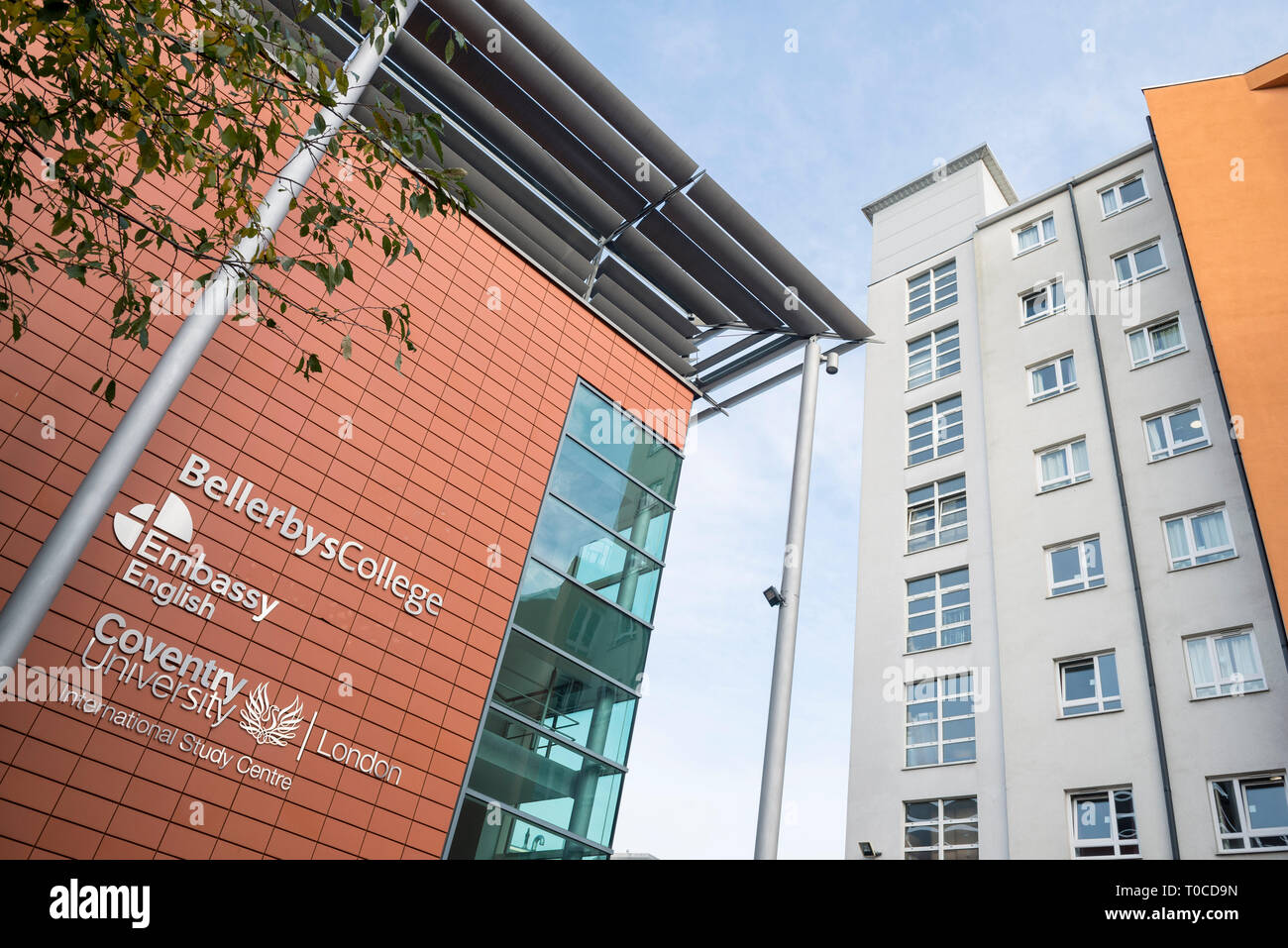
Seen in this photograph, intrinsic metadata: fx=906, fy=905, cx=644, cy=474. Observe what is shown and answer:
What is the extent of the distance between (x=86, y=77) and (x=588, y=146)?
11.3m

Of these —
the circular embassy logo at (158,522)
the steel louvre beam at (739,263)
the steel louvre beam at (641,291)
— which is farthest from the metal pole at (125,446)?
the steel louvre beam at (641,291)

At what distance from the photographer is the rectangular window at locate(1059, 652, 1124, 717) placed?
57.5 ft

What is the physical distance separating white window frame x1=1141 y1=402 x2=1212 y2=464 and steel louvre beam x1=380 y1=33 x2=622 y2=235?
12.4 metres

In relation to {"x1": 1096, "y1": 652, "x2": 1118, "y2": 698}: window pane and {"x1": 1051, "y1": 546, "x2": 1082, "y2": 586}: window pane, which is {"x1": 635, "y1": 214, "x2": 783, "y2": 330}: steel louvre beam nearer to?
{"x1": 1051, "y1": 546, "x2": 1082, "y2": 586}: window pane

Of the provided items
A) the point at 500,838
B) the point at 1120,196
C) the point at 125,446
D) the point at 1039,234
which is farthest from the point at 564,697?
the point at 1120,196

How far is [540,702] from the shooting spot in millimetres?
13211

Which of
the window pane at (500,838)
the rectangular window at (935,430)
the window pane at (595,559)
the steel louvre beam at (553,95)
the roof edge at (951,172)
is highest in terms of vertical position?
the roof edge at (951,172)

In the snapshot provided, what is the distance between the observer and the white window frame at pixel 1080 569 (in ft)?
61.9

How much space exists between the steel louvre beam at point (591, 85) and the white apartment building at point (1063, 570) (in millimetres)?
11312

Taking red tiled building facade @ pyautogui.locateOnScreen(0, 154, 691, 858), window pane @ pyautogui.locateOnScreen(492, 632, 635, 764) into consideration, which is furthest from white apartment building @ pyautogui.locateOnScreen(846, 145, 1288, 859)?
red tiled building facade @ pyautogui.locateOnScreen(0, 154, 691, 858)

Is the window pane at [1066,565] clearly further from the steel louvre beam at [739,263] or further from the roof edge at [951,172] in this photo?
the roof edge at [951,172]

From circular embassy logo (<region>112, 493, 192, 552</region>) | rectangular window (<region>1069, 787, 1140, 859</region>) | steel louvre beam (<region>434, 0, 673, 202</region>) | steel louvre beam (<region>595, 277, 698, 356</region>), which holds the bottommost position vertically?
circular embassy logo (<region>112, 493, 192, 552</region>)

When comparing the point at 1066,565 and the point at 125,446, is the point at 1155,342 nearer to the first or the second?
the point at 1066,565
